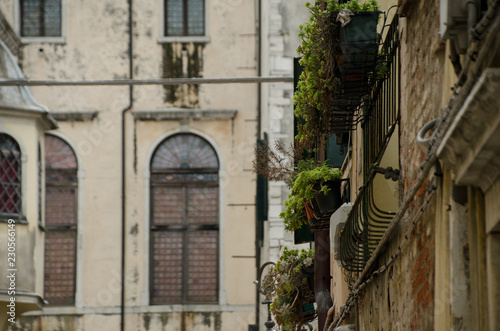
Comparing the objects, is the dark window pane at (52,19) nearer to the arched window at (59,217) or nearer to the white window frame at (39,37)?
the white window frame at (39,37)

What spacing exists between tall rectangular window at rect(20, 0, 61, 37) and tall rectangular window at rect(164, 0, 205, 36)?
2211mm

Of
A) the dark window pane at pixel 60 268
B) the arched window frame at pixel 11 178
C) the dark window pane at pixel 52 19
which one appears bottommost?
the dark window pane at pixel 60 268

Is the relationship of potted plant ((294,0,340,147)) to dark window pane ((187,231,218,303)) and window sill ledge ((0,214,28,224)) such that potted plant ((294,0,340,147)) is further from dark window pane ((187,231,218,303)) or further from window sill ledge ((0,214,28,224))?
dark window pane ((187,231,218,303))

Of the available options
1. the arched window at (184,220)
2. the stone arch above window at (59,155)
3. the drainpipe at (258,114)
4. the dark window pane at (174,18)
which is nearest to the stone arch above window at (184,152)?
the arched window at (184,220)

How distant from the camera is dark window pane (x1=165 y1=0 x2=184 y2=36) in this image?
914 inches

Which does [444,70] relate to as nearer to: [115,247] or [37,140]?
[37,140]

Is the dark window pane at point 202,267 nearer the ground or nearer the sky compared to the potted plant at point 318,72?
nearer the ground

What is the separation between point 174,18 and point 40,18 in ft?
8.81

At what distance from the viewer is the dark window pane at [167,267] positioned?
22.6 m

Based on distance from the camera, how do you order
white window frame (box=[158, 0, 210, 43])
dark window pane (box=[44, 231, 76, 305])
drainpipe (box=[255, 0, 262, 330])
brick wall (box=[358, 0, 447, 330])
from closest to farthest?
brick wall (box=[358, 0, 447, 330])
drainpipe (box=[255, 0, 262, 330])
dark window pane (box=[44, 231, 76, 305])
white window frame (box=[158, 0, 210, 43])

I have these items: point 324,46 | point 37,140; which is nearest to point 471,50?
point 324,46

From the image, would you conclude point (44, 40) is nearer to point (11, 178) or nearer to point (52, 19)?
point (52, 19)

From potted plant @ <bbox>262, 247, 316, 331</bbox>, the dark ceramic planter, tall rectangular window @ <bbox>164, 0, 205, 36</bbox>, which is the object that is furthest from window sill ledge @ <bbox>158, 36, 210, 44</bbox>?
the dark ceramic planter

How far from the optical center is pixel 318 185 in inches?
395
